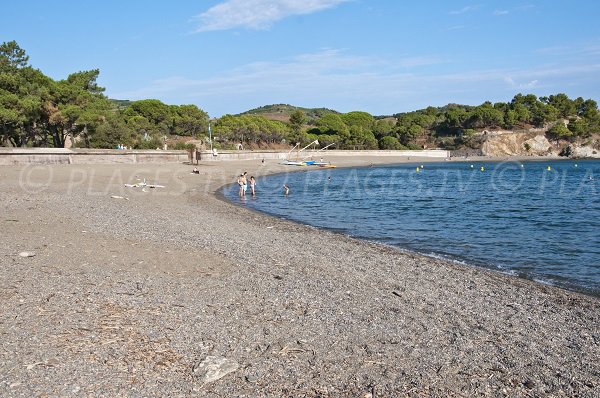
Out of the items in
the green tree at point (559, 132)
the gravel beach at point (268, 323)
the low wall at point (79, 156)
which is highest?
the green tree at point (559, 132)

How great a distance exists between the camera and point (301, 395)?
480 cm

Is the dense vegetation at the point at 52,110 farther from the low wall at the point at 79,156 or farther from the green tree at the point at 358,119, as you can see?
the green tree at the point at 358,119

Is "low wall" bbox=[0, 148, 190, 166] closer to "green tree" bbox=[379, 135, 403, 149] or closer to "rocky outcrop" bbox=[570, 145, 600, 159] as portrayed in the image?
"green tree" bbox=[379, 135, 403, 149]

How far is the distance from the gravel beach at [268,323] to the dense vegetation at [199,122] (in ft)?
126

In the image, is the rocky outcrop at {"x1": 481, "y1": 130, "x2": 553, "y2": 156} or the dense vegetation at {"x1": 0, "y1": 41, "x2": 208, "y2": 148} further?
the rocky outcrop at {"x1": 481, "y1": 130, "x2": 553, "y2": 156}

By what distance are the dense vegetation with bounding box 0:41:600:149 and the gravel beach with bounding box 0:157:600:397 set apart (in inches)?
1509

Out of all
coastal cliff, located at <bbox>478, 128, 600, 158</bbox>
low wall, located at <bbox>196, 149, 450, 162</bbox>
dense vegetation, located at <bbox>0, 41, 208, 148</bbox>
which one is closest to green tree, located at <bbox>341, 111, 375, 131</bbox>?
low wall, located at <bbox>196, 149, 450, 162</bbox>

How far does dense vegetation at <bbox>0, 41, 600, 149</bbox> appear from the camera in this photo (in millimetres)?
47250

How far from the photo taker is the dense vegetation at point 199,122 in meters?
47.2

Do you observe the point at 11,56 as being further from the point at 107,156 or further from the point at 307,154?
the point at 307,154

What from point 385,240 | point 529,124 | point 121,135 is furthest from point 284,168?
point 529,124

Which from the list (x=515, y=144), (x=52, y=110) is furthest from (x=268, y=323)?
(x=515, y=144)

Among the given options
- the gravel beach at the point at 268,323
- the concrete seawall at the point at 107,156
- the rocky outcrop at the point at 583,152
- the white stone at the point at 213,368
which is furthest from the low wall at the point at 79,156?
the rocky outcrop at the point at 583,152

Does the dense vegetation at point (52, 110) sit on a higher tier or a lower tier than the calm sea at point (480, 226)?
higher
